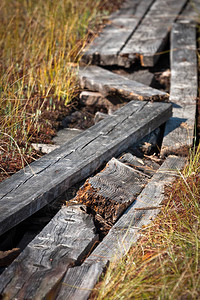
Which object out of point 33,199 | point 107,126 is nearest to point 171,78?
point 107,126

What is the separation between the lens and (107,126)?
140 inches

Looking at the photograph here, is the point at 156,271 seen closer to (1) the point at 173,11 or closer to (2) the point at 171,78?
(2) the point at 171,78

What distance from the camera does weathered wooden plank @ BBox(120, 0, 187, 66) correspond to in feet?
17.1

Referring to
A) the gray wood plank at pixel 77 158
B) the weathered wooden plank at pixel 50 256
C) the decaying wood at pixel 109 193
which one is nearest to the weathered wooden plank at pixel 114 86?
the gray wood plank at pixel 77 158

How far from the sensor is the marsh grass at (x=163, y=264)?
185cm

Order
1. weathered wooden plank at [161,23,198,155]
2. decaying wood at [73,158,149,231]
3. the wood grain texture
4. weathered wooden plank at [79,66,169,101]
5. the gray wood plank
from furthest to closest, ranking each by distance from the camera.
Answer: weathered wooden plank at [79,66,169,101]
weathered wooden plank at [161,23,198,155]
decaying wood at [73,158,149,231]
the gray wood plank
the wood grain texture

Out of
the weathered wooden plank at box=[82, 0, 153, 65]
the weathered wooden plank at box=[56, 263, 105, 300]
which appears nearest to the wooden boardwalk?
the weathered wooden plank at box=[56, 263, 105, 300]

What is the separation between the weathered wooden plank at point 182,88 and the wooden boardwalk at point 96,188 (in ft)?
0.04

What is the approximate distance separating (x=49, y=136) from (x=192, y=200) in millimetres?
1742

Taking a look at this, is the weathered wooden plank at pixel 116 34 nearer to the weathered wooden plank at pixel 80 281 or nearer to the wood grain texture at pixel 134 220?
the wood grain texture at pixel 134 220

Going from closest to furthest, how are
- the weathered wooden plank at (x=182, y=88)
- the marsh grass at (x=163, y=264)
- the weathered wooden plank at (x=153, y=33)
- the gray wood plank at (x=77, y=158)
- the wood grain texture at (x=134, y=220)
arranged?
the marsh grass at (x=163, y=264), the wood grain texture at (x=134, y=220), the gray wood plank at (x=77, y=158), the weathered wooden plank at (x=182, y=88), the weathered wooden plank at (x=153, y=33)

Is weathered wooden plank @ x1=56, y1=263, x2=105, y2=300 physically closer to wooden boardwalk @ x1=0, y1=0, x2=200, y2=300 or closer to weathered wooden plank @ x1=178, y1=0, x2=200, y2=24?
wooden boardwalk @ x1=0, y1=0, x2=200, y2=300

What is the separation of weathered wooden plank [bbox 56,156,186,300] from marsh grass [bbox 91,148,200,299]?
6 centimetres

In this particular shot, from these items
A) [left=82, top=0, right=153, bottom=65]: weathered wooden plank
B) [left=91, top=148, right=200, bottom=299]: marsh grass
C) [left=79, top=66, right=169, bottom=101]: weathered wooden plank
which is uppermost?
[left=82, top=0, right=153, bottom=65]: weathered wooden plank
